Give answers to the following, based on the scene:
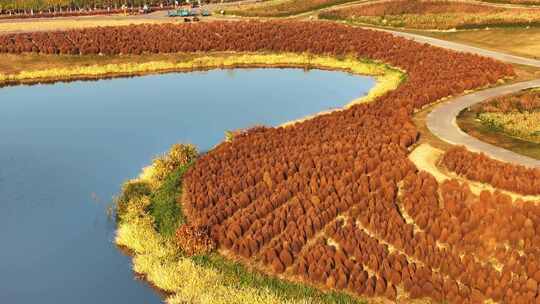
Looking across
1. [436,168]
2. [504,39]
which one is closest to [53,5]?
[504,39]

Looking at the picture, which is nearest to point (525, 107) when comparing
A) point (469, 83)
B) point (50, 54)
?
point (469, 83)

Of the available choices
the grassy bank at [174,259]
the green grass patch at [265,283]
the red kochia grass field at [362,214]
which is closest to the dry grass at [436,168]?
the red kochia grass field at [362,214]

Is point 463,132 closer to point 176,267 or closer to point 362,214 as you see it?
point 362,214

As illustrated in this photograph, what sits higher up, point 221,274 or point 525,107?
point 525,107

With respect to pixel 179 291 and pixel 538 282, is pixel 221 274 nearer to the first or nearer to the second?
pixel 179 291

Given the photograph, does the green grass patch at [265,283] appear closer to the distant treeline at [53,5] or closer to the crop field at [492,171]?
the crop field at [492,171]

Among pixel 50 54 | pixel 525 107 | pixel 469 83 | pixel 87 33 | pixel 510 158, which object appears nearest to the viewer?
pixel 510 158
